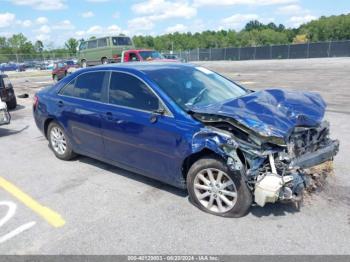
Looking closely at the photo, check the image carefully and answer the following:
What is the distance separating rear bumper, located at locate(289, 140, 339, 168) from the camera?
368cm

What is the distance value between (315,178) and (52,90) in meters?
4.21

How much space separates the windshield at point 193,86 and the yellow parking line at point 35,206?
1.88 meters

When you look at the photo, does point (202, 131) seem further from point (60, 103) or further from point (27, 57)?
point (27, 57)

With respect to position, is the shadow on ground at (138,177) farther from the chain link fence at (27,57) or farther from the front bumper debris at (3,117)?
the chain link fence at (27,57)

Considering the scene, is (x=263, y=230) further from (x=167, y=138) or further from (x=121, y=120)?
(x=121, y=120)

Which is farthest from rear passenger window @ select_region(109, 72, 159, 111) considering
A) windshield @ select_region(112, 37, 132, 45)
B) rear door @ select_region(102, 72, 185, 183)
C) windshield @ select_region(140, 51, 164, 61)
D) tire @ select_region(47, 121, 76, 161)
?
windshield @ select_region(112, 37, 132, 45)

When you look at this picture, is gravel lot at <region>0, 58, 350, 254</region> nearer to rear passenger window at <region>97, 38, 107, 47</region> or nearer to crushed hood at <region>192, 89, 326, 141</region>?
crushed hood at <region>192, 89, 326, 141</region>

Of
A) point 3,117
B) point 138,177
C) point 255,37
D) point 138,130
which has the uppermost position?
point 255,37

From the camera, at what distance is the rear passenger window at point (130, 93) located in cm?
432

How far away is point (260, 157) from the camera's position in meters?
3.57

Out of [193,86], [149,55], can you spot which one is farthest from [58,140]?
[149,55]

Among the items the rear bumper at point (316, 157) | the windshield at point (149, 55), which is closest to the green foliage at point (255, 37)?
the windshield at point (149, 55)

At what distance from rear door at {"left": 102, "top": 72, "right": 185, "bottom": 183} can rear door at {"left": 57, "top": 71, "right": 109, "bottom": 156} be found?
0.60 ft

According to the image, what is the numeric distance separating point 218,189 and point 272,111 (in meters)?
1.02
